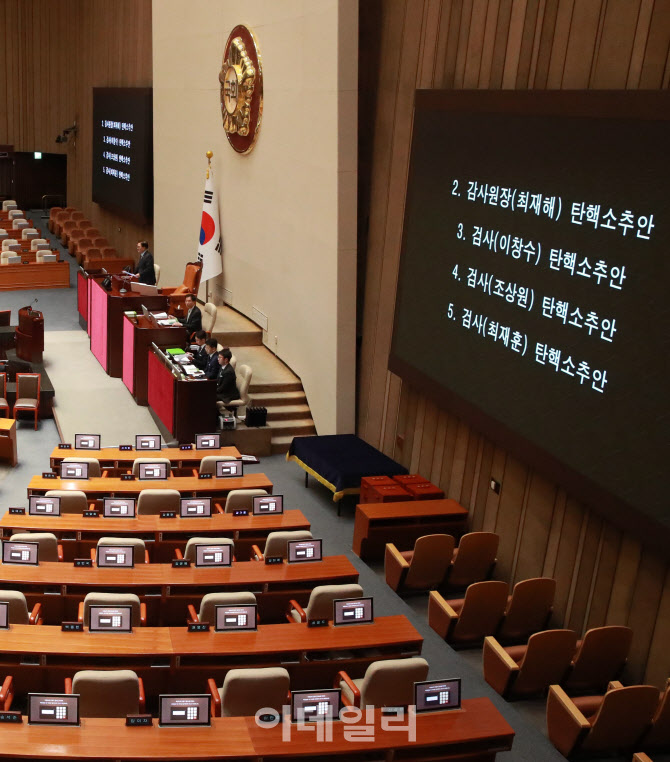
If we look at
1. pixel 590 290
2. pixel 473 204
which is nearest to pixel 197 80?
pixel 473 204

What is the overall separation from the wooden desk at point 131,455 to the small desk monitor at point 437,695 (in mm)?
4896

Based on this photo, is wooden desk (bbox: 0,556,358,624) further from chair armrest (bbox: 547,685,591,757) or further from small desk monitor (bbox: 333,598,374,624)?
chair armrest (bbox: 547,685,591,757)

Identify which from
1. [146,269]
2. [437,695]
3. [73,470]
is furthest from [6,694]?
[146,269]

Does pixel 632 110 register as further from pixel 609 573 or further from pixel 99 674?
pixel 99 674

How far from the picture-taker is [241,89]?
47.1 ft

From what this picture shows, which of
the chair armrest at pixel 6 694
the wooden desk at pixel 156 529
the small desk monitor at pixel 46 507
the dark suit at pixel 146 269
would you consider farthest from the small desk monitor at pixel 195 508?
the dark suit at pixel 146 269

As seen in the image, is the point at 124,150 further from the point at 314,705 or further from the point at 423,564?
the point at 314,705

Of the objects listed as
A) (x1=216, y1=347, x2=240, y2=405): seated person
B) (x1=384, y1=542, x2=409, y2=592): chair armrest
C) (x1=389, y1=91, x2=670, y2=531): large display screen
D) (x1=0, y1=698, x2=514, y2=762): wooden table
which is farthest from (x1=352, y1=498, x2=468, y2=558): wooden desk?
(x1=0, y1=698, x2=514, y2=762): wooden table

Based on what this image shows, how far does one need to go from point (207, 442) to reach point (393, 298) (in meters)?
2.48

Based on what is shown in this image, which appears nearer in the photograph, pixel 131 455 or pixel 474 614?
pixel 474 614

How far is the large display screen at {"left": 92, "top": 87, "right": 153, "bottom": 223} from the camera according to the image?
65.3 feet

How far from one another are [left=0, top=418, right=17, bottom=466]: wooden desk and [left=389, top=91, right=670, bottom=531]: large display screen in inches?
178

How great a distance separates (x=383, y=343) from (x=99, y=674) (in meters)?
6.20

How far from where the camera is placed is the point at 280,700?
5.95m
